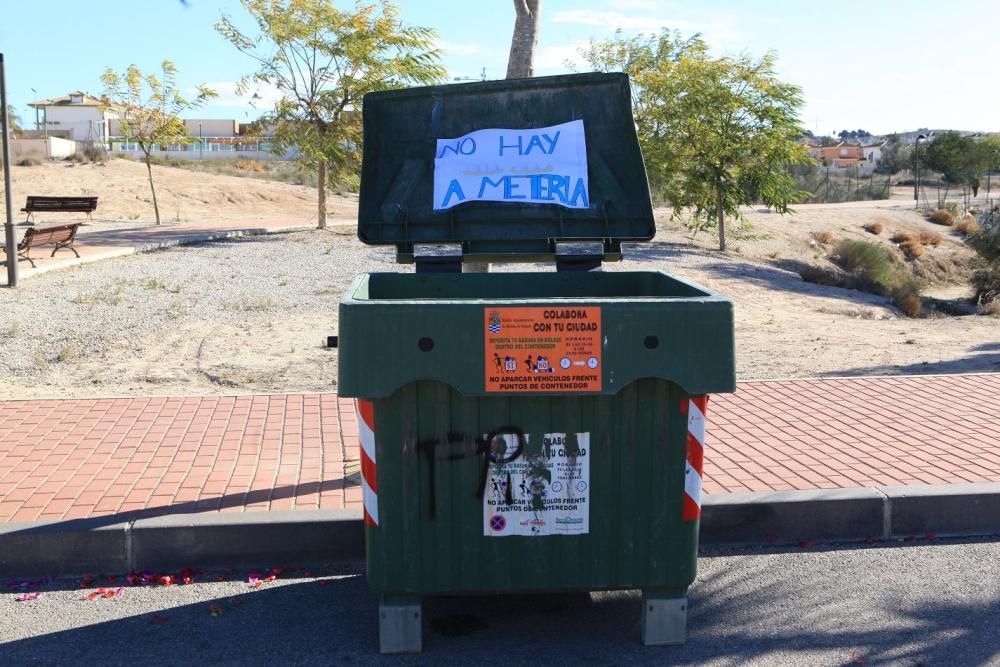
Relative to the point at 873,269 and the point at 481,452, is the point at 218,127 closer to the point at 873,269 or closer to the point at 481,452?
the point at 873,269

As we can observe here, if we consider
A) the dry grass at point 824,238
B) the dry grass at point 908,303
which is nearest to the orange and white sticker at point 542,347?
the dry grass at point 908,303

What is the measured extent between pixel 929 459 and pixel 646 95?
63.9 feet

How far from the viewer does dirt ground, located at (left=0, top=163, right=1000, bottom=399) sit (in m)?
9.27

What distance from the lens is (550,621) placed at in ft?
14.6

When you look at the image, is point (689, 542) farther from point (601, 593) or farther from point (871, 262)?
point (871, 262)

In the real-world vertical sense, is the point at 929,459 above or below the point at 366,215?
below

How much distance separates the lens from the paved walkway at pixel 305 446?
18.3 ft

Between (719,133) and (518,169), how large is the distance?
62.1ft

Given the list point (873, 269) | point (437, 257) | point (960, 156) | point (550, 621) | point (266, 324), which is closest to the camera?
point (550, 621)

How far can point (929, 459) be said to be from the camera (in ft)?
20.4

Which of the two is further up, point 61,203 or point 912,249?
point 61,203

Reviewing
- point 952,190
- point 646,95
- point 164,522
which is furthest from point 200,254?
point 952,190

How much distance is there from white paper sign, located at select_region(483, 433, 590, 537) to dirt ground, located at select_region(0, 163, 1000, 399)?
192 inches

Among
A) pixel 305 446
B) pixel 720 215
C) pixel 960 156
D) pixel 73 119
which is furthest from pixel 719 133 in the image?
pixel 73 119
